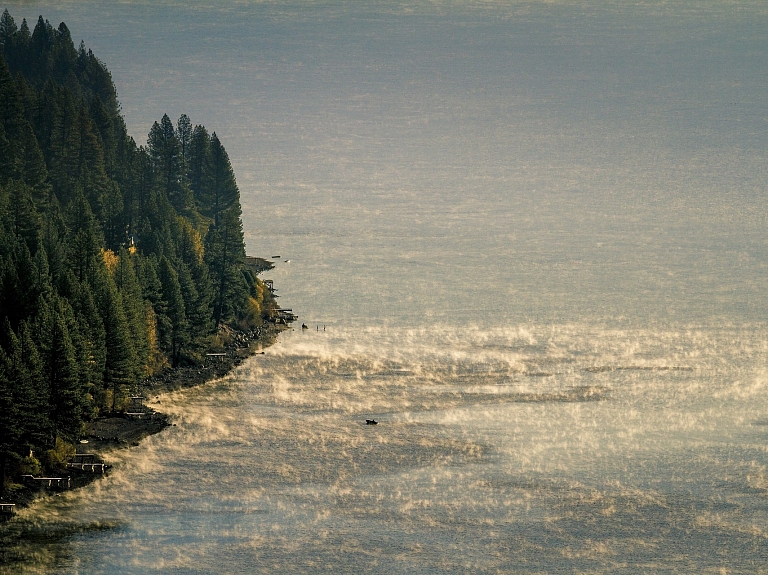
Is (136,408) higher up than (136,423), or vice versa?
(136,408)

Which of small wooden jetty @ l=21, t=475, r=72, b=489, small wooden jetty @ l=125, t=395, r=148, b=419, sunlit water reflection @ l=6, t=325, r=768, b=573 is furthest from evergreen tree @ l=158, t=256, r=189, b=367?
small wooden jetty @ l=21, t=475, r=72, b=489

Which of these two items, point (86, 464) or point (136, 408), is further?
point (136, 408)

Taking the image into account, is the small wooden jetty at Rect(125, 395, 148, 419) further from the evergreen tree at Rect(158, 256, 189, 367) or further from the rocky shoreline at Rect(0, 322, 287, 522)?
the evergreen tree at Rect(158, 256, 189, 367)

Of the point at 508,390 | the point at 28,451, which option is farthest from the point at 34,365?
the point at 508,390

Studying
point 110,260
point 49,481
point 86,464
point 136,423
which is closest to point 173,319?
point 110,260

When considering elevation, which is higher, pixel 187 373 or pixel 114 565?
pixel 187 373

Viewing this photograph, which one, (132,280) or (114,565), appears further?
(132,280)

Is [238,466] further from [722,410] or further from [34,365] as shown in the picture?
[722,410]

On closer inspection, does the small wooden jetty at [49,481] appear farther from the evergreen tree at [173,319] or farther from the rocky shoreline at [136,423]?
the evergreen tree at [173,319]

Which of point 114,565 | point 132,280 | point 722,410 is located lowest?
point 114,565

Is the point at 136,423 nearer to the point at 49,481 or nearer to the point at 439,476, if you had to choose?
the point at 49,481
